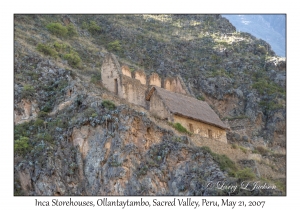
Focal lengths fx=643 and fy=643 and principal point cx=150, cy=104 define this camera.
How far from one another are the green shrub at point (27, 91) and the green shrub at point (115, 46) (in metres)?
26.5

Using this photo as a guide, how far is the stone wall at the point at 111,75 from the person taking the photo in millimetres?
48969

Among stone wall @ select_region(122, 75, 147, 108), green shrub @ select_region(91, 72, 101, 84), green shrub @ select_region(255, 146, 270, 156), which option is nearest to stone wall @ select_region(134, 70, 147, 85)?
stone wall @ select_region(122, 75, 147, 108)

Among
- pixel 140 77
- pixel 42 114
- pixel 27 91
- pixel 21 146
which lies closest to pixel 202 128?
pixel 140 77

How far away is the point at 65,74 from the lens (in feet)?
169

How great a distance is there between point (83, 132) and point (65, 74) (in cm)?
1262

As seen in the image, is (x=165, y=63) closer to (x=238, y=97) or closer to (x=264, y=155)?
(x=238, y=97)

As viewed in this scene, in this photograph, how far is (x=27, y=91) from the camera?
47.5m

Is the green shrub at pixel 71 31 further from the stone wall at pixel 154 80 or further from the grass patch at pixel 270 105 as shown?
the grass patch at pixel 270 105

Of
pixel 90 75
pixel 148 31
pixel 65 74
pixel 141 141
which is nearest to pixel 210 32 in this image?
pixel 148 31

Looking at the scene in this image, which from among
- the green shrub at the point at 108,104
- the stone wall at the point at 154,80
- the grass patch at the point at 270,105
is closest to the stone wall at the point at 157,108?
the green shrub at the point at 108,104

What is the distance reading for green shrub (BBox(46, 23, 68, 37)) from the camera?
233 ft

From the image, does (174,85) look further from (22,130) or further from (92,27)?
(92,27)

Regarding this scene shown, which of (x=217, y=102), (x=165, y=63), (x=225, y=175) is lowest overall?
(x=225, y=175)

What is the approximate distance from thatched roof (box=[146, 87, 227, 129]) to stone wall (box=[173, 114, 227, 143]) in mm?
318
